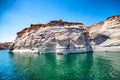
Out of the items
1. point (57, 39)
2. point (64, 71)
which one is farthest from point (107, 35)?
point (64, 71)

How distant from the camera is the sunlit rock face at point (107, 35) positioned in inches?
2293

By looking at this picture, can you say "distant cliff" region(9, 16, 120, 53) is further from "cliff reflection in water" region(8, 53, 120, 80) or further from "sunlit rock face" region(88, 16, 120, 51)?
"cliff reflection in water" region(8, 53, 120, 80)

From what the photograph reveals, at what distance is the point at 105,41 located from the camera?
203 ft

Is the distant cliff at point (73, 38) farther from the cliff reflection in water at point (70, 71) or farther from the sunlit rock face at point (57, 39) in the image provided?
the cliff reflection in water at point (70, 71)

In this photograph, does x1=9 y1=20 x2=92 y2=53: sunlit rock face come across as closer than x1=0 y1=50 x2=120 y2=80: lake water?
No

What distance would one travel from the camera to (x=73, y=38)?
6378 centimetres

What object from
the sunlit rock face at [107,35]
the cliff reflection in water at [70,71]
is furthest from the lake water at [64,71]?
the sunlit rock face at [107,35]

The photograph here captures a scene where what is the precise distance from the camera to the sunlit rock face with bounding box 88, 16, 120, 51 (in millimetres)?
58244

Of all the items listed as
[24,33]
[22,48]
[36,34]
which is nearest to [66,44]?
[36,34]

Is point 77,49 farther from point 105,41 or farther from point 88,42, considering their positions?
point 105,41

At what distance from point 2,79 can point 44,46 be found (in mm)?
45068

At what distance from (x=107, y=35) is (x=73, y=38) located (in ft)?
58.2

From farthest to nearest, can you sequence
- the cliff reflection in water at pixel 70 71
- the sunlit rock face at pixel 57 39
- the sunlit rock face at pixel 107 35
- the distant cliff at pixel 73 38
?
1. the sunlit rock face at pixel 57 39
2. the distant cliff at pixel 73 38
3. the sunlit rock face at pixel 107 35
4. the cliff reflection in water at pixel 70 71

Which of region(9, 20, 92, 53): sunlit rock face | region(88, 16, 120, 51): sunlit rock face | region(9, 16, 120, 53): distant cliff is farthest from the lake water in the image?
region(88, 16, 120, 51): sunlit rock face
